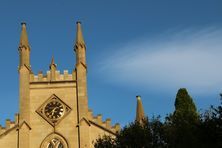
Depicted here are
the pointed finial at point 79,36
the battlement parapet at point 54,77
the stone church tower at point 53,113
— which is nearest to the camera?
the stone church tower at point 53,113

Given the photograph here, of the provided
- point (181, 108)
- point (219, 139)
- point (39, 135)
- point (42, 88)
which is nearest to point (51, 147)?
point (39, 135)

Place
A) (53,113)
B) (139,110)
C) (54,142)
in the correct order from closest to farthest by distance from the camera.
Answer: (54,142) < (53,113) < (139,110)

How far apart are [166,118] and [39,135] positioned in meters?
19.2

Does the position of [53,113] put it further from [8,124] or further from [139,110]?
[139,110]

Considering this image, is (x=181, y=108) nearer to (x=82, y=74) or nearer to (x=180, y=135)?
(x=180, y=135)

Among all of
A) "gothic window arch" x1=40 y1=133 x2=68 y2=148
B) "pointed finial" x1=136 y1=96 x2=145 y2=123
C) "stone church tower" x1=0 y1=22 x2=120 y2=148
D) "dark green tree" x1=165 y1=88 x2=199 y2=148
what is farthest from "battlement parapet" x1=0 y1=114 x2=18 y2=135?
"dark green tree" x1=165 y1=88 x2=199 y2=148

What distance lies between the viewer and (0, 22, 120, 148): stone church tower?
55781 millimetres

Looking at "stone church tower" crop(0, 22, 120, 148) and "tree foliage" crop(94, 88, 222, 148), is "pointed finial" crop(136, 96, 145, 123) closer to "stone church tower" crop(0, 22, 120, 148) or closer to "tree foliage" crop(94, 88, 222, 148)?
"stone church tower" crop(0, 22, 120, 148)

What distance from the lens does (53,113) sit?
57.1 m

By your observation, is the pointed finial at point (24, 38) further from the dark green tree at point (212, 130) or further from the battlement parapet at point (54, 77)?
the dark green tree at point (212, 130)

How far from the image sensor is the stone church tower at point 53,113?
55781 millimetres

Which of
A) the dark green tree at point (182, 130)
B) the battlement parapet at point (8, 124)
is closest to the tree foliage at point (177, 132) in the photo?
the dark green tree at point (182, 130)

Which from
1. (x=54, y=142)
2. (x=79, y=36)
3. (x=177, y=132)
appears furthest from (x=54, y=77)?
(x=177, y=132)

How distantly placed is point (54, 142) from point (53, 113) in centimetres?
315
